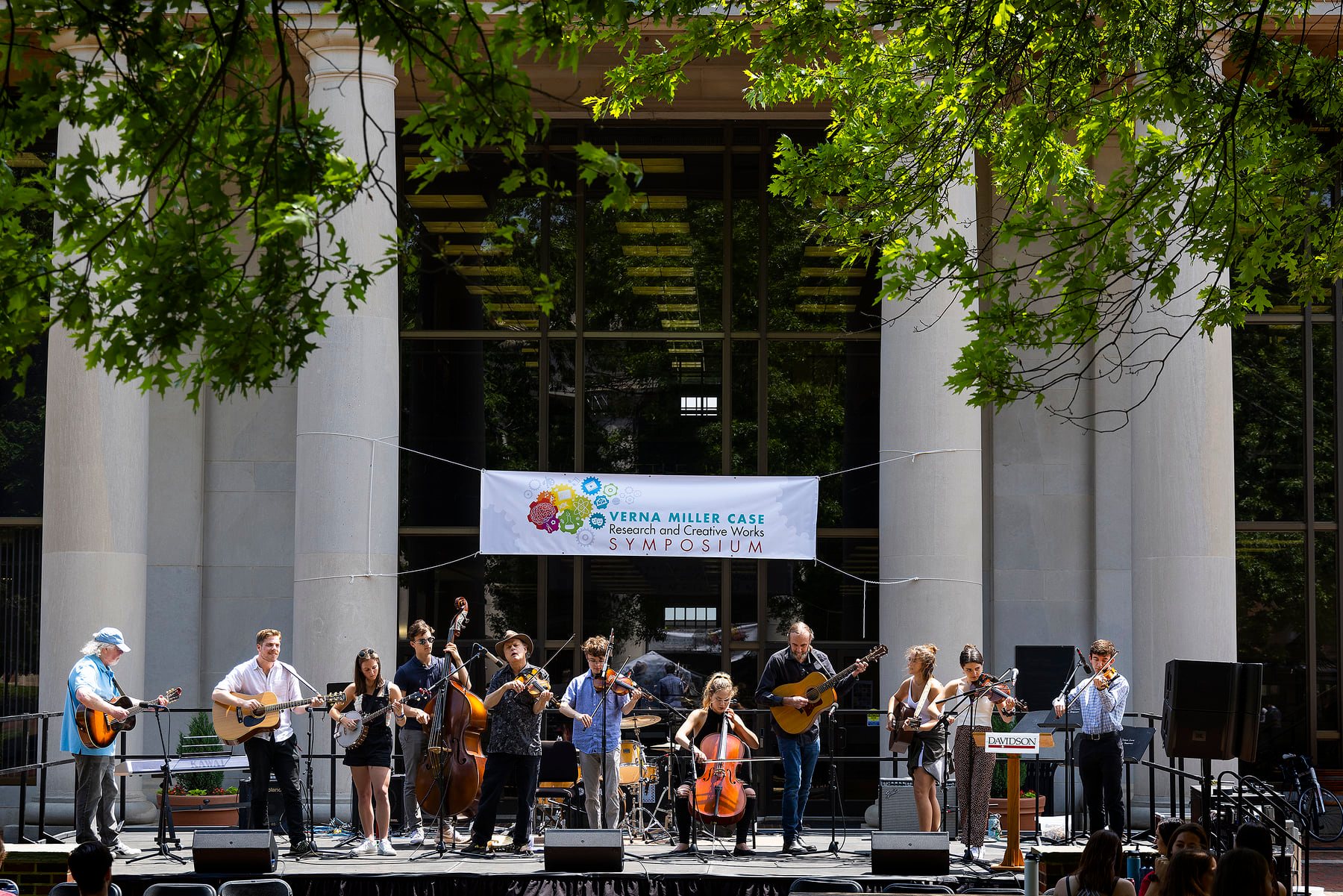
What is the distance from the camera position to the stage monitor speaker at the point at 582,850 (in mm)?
12031

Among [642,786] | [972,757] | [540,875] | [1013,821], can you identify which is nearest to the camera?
[540,875]

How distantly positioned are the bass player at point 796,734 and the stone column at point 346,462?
184 inches

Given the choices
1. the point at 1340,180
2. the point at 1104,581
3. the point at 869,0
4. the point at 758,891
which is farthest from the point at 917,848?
the point at 1340,180

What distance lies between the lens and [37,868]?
11.9 m

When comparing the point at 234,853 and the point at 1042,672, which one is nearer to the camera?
the point at 234,853

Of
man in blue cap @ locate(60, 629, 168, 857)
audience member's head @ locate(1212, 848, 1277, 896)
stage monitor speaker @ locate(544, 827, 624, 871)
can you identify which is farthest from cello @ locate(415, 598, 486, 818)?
audience member's head @ locate(1212, 848, 1277, 896)

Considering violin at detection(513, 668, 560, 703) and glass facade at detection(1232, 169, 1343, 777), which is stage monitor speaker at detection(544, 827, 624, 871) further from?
glass facade at detection(1232, 169, 1343, 777)

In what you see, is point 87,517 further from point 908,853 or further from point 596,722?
point 908,853

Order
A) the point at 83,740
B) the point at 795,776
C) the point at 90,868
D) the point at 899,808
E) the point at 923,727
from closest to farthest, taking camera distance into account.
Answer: the point at 90,868
the point at 83,740
the point at 923,727
the point at 795,776
the point at 899,808

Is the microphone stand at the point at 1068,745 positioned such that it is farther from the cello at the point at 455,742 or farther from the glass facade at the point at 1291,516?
the cello at the point at 455,742

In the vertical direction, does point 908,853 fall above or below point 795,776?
below

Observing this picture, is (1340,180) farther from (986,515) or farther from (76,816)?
(76,816)

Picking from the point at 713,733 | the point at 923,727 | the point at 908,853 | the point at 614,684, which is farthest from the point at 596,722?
the point at 908,853

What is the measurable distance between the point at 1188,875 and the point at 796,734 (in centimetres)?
683
